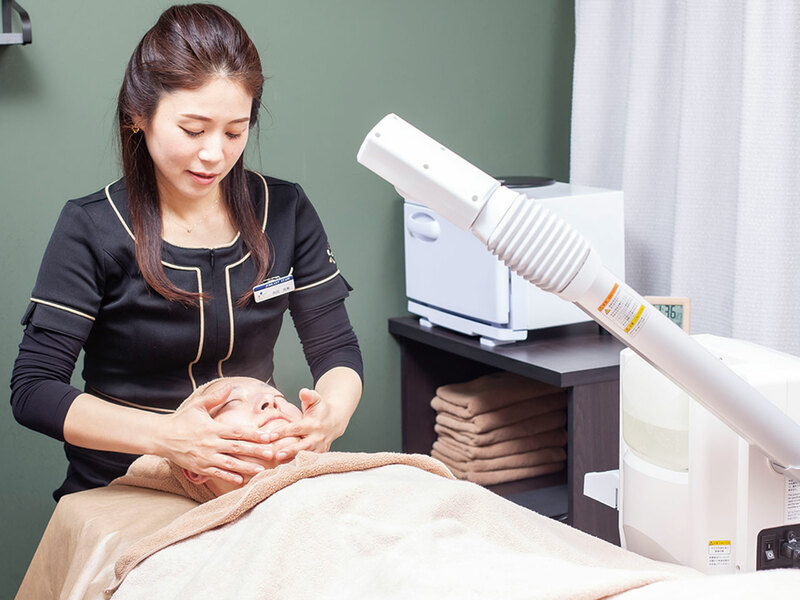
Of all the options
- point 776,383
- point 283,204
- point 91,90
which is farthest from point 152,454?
point 91,90

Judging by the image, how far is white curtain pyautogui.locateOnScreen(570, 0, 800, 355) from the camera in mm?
2004

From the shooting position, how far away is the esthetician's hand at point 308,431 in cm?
145

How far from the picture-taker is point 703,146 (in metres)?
2.22

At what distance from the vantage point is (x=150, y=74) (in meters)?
1.52

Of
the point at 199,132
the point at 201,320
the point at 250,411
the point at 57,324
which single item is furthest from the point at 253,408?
the point at 199,132

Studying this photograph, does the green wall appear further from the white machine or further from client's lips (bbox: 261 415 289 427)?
the white machine

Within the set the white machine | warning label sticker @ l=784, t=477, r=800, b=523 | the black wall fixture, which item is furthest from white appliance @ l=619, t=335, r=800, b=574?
the black wall fixture

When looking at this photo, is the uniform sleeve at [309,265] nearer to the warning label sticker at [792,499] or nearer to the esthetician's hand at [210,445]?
the esthetician's hand at [210,445]

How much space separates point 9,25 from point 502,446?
159cm

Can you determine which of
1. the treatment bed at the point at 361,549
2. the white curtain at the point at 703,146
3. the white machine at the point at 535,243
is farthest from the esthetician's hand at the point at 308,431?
the white curtain at the point at 703,146

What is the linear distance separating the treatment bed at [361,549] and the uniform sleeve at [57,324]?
193 millimetres

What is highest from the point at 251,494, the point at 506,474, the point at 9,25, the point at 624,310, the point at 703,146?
the point at 9,25

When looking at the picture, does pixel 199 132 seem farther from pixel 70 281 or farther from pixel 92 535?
pixel 92 535

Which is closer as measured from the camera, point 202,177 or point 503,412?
point 202,177
